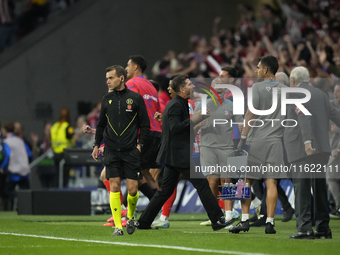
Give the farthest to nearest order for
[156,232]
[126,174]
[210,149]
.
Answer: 1. [210,149]
2. [156,232]
3. [126,174]

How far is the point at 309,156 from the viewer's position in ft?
25.4

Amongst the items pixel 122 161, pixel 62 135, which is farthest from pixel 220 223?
pixel 62 135

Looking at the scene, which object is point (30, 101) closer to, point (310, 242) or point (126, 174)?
point (126, 174)

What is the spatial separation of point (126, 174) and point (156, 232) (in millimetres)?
1072

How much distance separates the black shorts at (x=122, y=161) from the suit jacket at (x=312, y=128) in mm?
1934

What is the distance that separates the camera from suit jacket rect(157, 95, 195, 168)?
8711 millimetres

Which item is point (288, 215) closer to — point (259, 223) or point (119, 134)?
point (259, 223)

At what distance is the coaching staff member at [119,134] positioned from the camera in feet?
27.1

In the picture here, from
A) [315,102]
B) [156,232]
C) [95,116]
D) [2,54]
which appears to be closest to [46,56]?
[2,54]

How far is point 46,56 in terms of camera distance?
20.6m

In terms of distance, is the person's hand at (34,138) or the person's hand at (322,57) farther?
the person's hand at (34,138)

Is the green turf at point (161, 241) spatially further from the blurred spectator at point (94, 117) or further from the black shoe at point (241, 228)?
the blurred spectator at point (94, 117)

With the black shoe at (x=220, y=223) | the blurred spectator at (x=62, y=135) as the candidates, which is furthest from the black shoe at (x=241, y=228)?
the blurred spectator at (x=62, y=135)

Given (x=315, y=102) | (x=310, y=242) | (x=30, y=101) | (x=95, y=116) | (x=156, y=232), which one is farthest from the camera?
(x=30, y=101)
